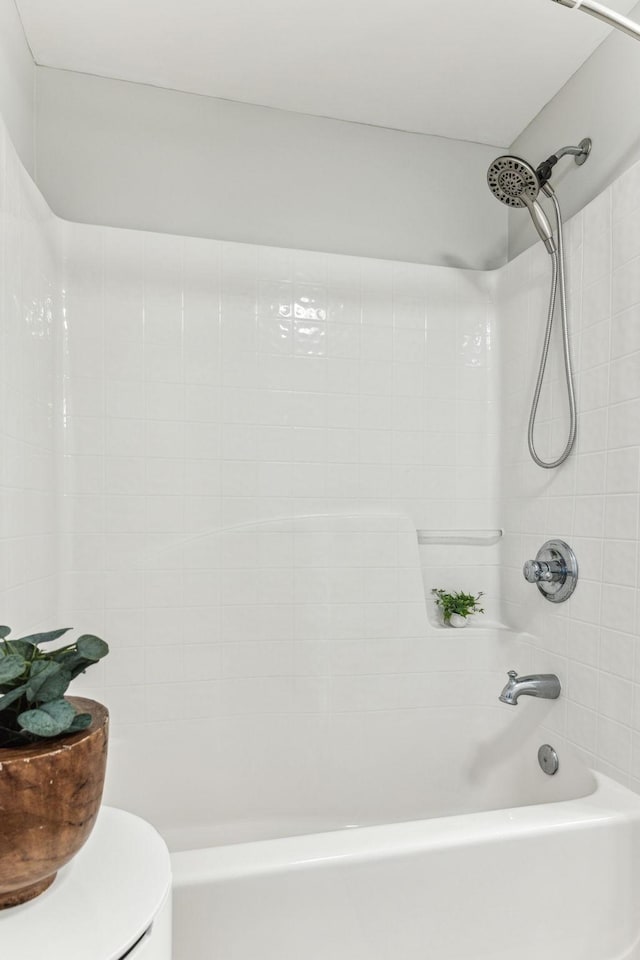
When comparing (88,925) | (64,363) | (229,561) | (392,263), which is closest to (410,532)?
(229,561)

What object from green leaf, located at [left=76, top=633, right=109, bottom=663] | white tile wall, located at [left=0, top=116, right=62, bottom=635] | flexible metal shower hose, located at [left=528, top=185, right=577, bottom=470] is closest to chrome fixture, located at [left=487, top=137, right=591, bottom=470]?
flexible metal shower hose, located at [left=528, top=185, right=577, bottom=470]

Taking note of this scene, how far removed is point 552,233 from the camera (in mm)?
1765

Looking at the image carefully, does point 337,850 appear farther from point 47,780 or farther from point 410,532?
point 410,532

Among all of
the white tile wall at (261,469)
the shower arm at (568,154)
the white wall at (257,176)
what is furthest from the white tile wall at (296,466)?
the shower arm at (568,154)

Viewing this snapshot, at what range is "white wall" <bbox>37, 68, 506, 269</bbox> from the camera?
1.86 meters

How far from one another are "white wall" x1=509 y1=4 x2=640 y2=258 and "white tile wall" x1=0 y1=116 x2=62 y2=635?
4.95 ft

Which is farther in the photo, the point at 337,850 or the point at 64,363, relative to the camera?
the point at 64,363

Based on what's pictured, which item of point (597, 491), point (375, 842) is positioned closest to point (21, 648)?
point (375, 842)

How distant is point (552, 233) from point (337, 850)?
1677mm

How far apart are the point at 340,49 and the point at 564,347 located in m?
1.08

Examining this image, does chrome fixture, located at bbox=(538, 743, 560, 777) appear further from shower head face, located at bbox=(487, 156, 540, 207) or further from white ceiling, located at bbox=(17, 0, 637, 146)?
white ceiling, located at bbox=(17, 0, 637, 146)

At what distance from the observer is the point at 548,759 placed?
1679mm

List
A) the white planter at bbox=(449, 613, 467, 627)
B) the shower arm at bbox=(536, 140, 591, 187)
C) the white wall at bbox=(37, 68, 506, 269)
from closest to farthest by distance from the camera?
the shower arm at bbox=(536, 140, 591, 187) < the white wall at bbox=(37, 68, 506, 269) < the white planter at bbox=(449, 613, 467, 627)

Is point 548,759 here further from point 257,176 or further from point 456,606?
point 257,176
